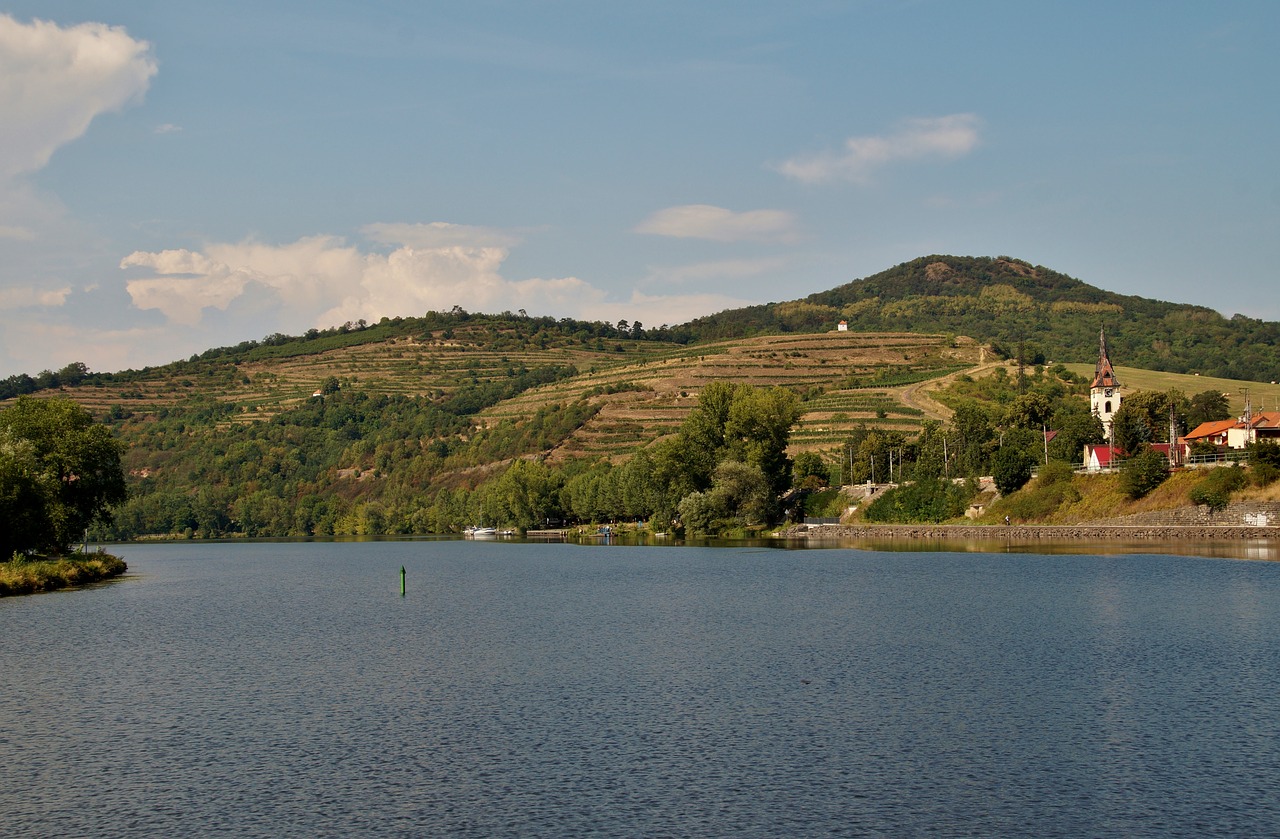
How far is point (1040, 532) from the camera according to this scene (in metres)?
93.8

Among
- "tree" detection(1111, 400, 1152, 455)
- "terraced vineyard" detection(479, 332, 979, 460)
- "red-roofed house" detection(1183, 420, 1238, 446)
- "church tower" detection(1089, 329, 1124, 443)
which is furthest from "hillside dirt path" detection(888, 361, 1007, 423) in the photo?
"tree" detection(1111, 400, 1152, 455)

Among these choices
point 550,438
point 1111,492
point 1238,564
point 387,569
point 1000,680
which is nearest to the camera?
point 1000,680

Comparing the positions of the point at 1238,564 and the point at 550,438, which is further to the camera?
the point at 550,438

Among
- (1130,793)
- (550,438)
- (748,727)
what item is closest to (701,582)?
(748,727)

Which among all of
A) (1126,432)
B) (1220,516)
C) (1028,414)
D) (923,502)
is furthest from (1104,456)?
(1028,414)

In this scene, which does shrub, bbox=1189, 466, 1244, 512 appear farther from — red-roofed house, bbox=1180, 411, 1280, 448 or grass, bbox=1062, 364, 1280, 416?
grass, bbox=1062, 364, 1280, 416

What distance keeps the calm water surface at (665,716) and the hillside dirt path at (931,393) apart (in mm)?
100927

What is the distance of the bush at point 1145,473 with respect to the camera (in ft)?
291

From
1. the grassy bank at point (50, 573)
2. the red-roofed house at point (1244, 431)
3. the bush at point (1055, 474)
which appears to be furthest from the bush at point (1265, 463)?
the grassy bank at point (50, 573)

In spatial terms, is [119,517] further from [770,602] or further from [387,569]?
[770,602]

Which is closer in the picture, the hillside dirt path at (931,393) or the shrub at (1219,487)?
the shrub at (1219,487)

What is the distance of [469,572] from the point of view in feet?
260

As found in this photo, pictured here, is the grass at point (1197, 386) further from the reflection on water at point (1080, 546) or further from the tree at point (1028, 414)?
the reflection on water at point (1080, 546)

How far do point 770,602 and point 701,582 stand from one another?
37.7 ft
